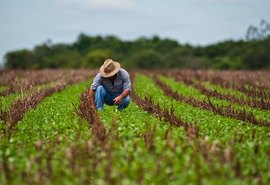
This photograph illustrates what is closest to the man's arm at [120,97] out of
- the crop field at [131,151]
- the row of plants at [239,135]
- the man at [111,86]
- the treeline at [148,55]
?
the man at [111,86]

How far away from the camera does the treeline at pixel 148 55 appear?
64.2m

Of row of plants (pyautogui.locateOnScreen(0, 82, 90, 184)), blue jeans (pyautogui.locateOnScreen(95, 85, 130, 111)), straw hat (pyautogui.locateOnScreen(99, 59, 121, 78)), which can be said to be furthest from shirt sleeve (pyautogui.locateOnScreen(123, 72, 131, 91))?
row of plants (pyautogui.locateOnScreen(0, 82, 90, 184))

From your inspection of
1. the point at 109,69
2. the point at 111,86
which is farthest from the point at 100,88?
the point at 109,69

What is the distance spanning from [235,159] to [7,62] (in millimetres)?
65104

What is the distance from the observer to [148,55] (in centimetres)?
7531

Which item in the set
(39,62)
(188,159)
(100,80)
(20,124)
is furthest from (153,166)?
(39,62)

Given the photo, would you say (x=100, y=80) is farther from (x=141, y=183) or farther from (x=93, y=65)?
(x=93, y=65)

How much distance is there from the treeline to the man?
48925 millimetres

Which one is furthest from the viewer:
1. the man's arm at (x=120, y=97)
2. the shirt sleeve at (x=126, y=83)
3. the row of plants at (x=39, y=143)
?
the shirt sleeve at (x=126, y=83)

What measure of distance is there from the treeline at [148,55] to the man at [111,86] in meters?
48.9

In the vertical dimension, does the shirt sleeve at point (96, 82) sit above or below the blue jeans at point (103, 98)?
above

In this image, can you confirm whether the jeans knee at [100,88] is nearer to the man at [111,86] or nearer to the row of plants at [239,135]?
the man at [111,86]

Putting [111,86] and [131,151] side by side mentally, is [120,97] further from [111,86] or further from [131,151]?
[131,151]

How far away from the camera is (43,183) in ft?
16.3
